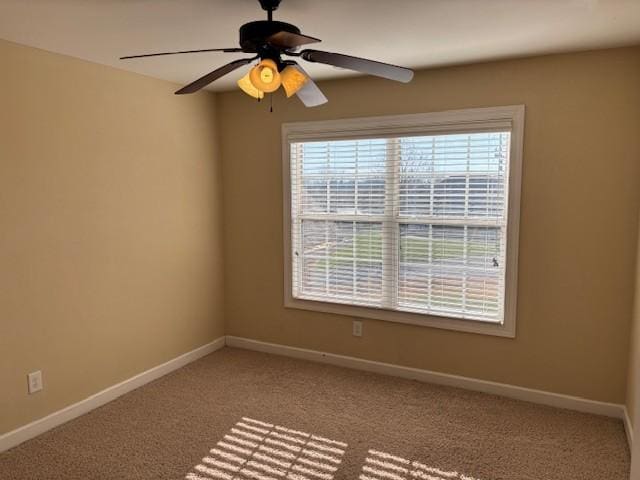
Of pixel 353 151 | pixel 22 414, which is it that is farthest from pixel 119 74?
pixel 22 414

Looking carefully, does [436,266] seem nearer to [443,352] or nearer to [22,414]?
[443,352]

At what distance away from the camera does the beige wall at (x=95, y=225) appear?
265 centimetres

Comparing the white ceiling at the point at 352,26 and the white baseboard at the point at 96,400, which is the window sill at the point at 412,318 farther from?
the white ceiling at the point at 352,26

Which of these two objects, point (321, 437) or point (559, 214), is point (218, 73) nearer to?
point (321, 437)

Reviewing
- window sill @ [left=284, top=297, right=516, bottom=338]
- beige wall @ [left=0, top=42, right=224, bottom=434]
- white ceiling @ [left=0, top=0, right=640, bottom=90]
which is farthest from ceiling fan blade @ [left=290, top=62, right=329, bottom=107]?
window sill @ [left=284, top=297, right=516, bottom=338]

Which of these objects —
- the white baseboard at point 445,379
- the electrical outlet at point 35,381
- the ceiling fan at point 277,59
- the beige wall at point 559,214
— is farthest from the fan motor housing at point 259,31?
the white baseboard at point 445,379

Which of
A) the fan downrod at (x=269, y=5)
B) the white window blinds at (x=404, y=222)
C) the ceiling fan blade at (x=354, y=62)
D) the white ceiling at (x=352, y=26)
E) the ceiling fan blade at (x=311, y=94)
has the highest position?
the white ceiling at (x=352, y=26)

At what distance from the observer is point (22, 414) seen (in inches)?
107

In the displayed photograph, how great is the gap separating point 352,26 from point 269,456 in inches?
91.7

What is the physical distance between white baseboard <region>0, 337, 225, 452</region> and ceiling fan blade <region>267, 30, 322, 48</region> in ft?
8.50

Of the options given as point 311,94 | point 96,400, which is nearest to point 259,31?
point 311,94

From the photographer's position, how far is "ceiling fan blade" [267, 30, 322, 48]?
5.48 ft

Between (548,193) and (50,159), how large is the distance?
309 cm

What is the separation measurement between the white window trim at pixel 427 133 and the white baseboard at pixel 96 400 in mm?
917
